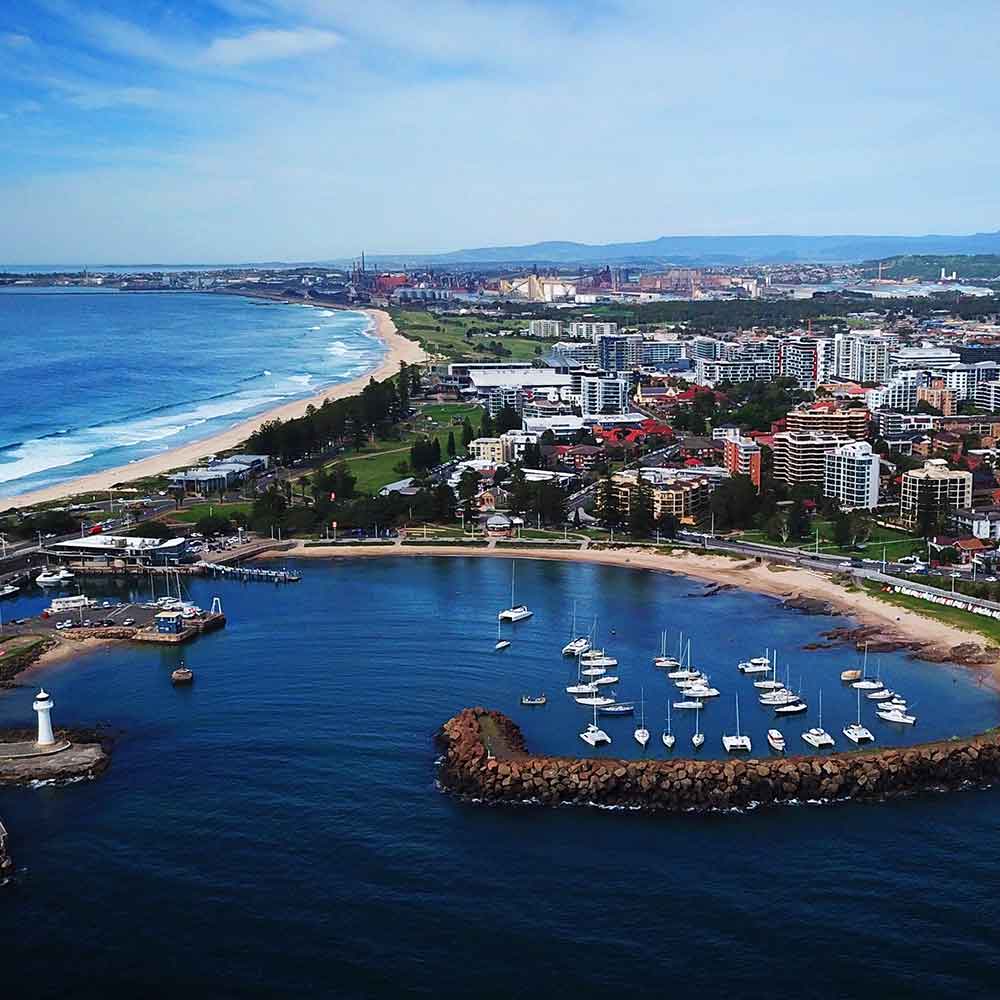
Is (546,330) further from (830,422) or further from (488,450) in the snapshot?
(830,422)

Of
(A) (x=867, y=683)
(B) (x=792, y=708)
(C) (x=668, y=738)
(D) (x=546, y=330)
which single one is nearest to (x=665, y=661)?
(B) (x=792, y=708)

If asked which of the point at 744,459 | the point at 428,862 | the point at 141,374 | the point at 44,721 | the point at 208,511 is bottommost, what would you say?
the point at 428,862

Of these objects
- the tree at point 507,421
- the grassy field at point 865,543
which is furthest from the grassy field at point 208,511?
the tree at point 507,421

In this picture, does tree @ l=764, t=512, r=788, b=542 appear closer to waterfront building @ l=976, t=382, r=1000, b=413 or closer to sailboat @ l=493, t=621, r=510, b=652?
sailboat @ l=493, t=621, r=510, b=652

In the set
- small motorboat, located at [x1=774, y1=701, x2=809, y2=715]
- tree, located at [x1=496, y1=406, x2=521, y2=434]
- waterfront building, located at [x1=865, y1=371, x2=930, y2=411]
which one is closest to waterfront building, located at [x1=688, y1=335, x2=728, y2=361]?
waterfront building, located at [x1=865, y1=371, x2=930, y2=411]

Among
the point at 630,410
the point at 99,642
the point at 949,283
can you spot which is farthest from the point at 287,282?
the point at 99,642

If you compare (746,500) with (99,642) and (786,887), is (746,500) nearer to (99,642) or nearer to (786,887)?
(99,642)
